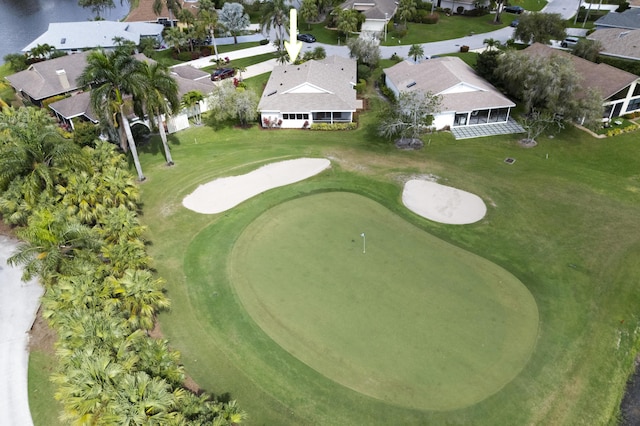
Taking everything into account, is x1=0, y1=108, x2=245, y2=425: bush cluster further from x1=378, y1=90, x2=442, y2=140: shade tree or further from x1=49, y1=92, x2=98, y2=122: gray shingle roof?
x1=378, y1=90, x2=442, y2=140: shade tree

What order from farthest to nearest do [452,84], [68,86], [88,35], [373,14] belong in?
1. [373,14]
2. [88,35]
3. [68,86]
4. [452,84]

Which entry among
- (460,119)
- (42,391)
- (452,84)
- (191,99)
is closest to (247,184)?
(191,99)

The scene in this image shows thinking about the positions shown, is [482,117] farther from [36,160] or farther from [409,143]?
[36,160]

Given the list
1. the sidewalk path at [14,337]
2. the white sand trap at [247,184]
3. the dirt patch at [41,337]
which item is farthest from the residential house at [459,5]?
the dirt patch at [41,337]

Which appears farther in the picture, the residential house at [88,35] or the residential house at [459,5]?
the residential house at [459,5]

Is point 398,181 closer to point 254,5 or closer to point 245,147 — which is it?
point 245,147

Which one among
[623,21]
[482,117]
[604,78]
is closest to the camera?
[604,78]

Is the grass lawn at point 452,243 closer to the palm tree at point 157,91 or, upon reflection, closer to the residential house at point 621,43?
the palm tree at point 157,91
